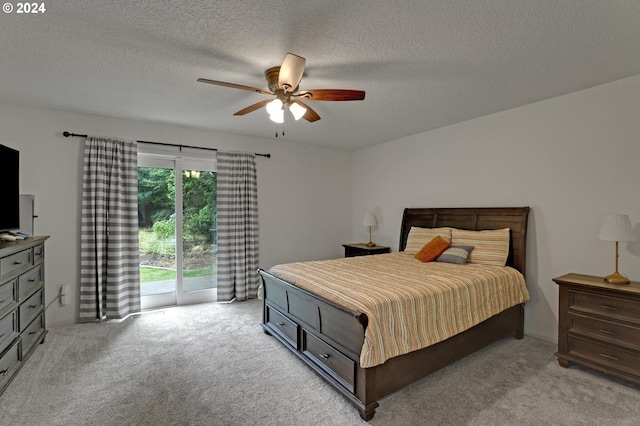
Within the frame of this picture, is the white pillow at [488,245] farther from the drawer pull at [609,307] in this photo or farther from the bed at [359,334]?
the drawer pull at [609,307]

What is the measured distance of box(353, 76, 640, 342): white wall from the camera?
8.95 feet

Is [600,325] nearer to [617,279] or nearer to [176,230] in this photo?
[617,279]

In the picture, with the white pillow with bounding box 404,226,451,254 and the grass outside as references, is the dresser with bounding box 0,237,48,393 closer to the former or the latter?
the grass outside

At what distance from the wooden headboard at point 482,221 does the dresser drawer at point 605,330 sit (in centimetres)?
76

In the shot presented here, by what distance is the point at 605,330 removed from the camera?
95.9 inches

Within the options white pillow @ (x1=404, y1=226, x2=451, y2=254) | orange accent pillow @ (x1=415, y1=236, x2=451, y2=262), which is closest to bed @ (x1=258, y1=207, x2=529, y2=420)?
white pillow @ (x1=404, y1=226, x2=451, y2=254)

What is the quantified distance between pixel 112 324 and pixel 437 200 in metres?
4.36

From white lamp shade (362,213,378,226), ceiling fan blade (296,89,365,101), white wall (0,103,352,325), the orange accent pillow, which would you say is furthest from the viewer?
white lamp shade (362,213,378,226)

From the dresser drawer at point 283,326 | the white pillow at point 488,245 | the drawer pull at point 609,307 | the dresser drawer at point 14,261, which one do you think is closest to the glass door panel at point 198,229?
the dresser drawer at point 283,326

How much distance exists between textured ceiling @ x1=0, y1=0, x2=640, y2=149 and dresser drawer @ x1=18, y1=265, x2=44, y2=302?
1714 mm

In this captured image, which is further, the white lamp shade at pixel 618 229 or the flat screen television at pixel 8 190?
the flat screen television at pixel 8 190

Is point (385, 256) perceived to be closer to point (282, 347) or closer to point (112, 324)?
point (282, 347)

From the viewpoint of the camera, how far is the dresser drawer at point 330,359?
2122 mm

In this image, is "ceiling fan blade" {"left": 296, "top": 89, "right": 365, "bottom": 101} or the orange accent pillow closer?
"ceiling fan blade" {"left": 296, "top": 89, "right": 365, "bottom": 101}
